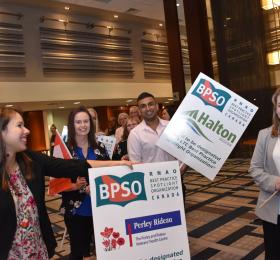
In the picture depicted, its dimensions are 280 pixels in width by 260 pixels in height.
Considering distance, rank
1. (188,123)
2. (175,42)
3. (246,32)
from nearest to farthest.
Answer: (188,123)
(246,32)
(175,42)

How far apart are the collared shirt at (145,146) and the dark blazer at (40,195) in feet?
3.36

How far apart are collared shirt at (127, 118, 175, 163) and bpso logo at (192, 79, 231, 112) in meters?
0.66

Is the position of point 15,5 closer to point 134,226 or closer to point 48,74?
point 48,74

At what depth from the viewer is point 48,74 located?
11555 millimetres

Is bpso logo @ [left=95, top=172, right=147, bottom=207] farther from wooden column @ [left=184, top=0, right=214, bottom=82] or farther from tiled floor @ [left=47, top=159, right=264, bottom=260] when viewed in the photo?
wooden column @ [left=184, top=0, right=214, bottom=82]

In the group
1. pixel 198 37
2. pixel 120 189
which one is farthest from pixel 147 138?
pixel 198 37

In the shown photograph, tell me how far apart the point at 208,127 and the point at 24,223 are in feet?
4.43

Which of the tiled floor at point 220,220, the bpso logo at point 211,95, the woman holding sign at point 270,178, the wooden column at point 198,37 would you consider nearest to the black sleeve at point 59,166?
the bpso logo at point 211,95

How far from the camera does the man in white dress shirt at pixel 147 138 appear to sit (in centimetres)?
304

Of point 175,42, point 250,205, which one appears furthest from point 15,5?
point 250,205

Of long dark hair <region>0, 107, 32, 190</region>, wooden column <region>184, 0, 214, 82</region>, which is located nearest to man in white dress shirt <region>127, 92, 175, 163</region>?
long dark hair <region>0, 107, 32, 190</region>

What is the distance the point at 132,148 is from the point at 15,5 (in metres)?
9.59

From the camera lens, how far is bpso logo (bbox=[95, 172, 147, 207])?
6.40 feet

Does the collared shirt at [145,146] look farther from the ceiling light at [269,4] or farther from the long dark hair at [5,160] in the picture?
the ceiling light at [269,4]
